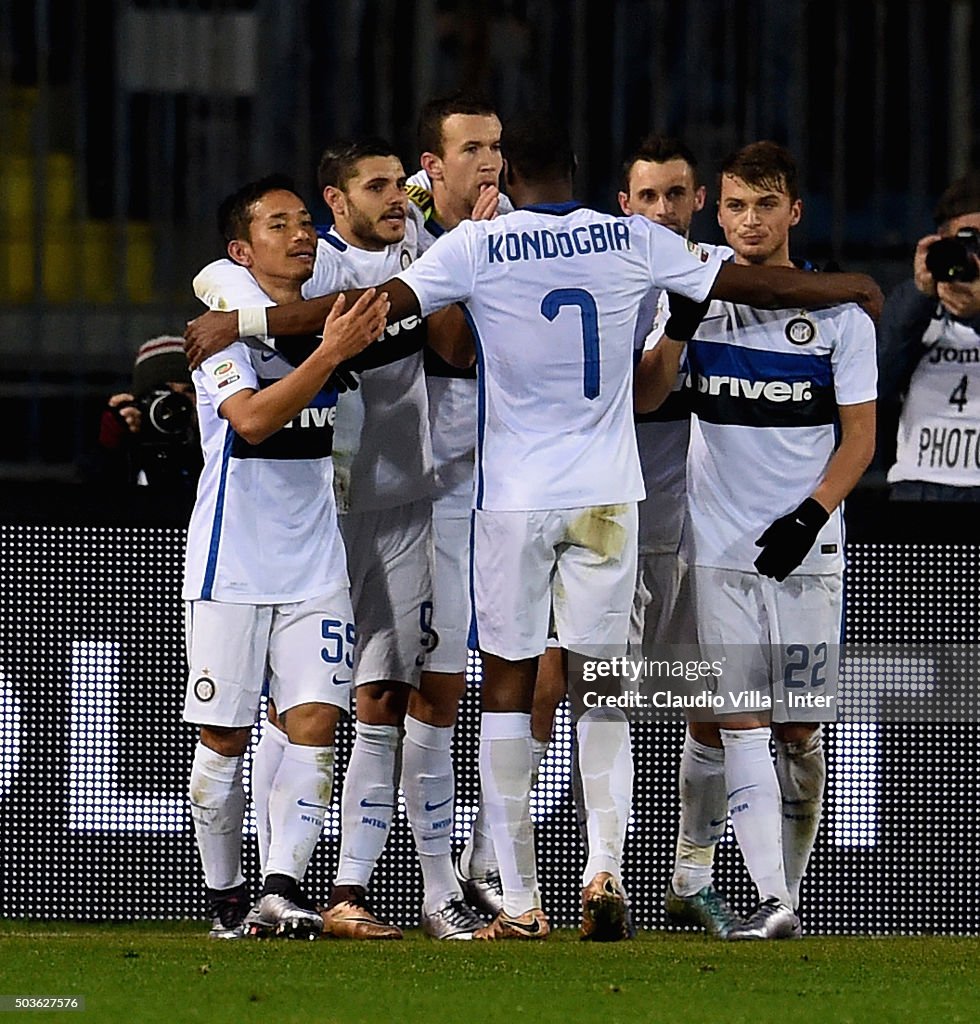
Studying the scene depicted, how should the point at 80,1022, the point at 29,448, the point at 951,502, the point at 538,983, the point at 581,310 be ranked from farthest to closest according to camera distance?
the point at 29,448 → the point at 951,502 → the point at 581,310 → the point at 538,983 → the point at 80,1022

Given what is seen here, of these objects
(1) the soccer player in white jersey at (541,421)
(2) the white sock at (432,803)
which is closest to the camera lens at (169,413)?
(1) the soccer player in white jersey at (541,421)

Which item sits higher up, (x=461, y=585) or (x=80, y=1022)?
(x=461, y=585)

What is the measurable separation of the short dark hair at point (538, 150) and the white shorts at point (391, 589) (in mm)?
848

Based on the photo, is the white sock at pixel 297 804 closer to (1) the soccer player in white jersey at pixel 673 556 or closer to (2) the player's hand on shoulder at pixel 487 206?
(1) the soccer player in white jersey at pixel 673 556

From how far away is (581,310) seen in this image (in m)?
5.60

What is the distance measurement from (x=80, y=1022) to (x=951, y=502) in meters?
2.82

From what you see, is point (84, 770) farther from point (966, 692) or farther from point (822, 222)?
point (822, 222)

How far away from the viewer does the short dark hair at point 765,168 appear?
5.97 m

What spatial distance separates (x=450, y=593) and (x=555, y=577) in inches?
17.5

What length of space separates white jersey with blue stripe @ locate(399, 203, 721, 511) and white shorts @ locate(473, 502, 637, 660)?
0.04 meters

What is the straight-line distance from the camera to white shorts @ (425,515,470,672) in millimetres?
6062

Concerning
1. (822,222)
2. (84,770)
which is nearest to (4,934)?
(84,770)

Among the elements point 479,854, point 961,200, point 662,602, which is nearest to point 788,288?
point 662,602

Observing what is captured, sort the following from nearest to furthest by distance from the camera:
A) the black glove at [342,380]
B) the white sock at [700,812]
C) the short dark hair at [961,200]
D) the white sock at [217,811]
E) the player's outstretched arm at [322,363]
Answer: the player's outstretched arm at [322,363], the black glove at [342,380], the white sock at [217,811], the white sock at [700,812], the short dark hair at [961,200]
